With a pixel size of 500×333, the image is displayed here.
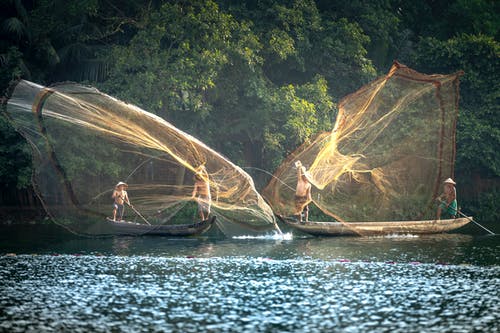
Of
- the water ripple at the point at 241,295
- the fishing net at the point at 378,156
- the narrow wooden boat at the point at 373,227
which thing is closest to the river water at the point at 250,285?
the water ripple at the point at 241,295

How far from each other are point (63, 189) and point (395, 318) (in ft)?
40.3

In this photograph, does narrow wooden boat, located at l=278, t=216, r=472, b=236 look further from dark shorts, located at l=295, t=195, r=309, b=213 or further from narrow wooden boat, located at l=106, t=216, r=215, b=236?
narrow wooden boat, located at l=106, t=216, r=215, b=236

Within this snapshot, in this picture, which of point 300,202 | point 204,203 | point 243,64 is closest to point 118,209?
point 204,203

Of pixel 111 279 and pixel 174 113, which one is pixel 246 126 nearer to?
pixel 174 113

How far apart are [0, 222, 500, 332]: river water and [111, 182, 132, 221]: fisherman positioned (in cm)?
90

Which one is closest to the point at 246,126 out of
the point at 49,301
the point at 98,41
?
the point at 98,41

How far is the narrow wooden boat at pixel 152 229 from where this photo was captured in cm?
2383

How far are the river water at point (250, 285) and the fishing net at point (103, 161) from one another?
0.90 metres

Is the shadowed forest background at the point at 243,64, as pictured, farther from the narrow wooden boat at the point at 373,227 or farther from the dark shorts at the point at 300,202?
the dark shorts at the point at 300,202

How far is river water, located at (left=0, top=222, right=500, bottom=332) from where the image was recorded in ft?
42.2

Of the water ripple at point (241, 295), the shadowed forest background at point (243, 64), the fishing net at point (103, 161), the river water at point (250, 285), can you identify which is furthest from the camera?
the shadowed forest background at point (243, 64)

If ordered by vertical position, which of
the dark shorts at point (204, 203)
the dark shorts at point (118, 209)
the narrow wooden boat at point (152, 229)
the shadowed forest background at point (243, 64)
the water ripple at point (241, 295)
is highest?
the shadowed forest background at point (243, 64)

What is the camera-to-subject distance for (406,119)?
25812mm

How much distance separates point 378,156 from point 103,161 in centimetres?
853
